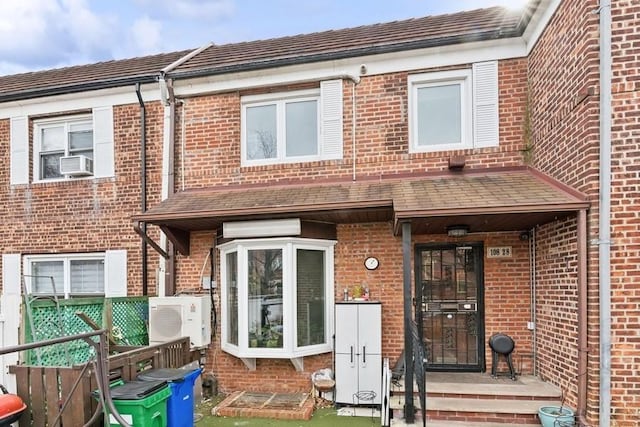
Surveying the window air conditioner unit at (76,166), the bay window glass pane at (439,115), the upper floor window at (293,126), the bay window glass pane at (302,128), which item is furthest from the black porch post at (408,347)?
the window air conditioner unit at (76,166)

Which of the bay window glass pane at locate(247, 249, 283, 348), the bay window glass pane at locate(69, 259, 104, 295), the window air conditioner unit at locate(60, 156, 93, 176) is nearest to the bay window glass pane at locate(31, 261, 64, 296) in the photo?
the bay window glass pane at locate(69, 259, 104, 295)

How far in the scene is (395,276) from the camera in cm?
655

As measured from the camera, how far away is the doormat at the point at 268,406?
5.79 meters

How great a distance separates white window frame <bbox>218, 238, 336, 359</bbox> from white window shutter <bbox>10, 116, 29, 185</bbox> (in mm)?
4672

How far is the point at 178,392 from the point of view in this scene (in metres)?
4.92

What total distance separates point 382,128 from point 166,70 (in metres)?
4.07

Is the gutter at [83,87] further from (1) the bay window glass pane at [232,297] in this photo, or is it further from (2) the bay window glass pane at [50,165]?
(1) the bay window glass pane at [232,297]

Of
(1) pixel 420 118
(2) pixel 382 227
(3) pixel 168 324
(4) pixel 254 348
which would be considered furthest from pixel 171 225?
(1) pixel 420 118

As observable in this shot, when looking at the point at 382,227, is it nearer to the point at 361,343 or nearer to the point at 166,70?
the point at 361,343

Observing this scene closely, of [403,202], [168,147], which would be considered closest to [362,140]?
[403,202]

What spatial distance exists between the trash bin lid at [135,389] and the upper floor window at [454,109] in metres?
4.96

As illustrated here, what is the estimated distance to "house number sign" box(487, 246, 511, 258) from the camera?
6301mm

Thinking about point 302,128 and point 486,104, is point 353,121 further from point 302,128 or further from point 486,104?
point 486,104

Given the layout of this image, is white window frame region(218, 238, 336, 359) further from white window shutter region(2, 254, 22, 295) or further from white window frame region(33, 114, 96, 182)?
white window shutter region(2, 254, 22, 295)
